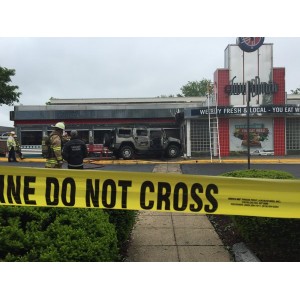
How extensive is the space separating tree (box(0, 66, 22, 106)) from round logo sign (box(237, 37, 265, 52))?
Result: 63.9 ft

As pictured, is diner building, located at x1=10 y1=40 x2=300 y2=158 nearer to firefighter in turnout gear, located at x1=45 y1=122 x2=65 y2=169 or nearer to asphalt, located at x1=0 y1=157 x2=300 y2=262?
firefighter in turnout gear, located at x1=45 y1=122 x2=65 y2=169

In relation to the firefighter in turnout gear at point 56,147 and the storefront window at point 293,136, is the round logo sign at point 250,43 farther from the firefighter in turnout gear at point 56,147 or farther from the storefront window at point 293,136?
the firefighter in turnout gear at point 56,147

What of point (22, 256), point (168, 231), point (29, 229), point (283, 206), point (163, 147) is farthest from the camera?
point (163, 147)

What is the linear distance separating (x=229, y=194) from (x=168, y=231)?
6.69ft

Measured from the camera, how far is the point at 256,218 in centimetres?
466

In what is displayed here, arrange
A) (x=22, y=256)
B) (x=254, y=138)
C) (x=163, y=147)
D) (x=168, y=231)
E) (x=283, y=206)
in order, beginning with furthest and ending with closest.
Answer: (x=254, y=138) → (x=163, y=147) → (x=168, y=231) → (x=283, y=206) → (x=22, y=256)

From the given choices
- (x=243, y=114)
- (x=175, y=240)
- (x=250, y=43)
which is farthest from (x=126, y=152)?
(x=175, y=240)

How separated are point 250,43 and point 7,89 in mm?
20165

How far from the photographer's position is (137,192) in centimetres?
457

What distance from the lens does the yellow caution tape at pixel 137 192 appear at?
14.8 ft

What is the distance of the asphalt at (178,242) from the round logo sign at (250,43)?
17.3 meters

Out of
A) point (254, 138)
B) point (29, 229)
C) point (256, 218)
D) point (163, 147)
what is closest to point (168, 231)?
point (256, 218)

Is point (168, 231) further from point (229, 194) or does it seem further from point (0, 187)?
point (0, 187)

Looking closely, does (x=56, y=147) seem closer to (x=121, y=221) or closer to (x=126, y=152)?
(x=121, y=221)
